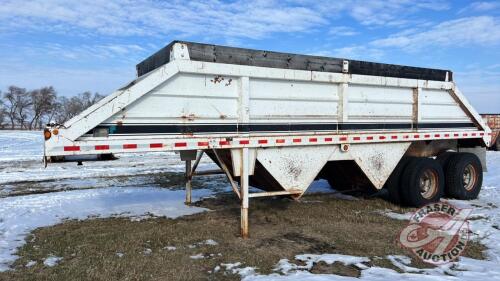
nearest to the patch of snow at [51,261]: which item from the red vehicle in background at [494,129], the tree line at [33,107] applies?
the red vehicle in background at [494,129]

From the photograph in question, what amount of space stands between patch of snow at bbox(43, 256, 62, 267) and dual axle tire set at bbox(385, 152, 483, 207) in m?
5.40

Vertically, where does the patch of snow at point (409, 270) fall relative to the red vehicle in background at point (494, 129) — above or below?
below

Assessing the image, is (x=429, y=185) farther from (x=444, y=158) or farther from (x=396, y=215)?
(x=396, y=215)

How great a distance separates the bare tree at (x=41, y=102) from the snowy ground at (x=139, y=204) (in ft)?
259

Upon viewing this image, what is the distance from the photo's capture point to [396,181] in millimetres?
7402

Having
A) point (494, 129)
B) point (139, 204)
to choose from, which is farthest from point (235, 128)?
point (494, 129)

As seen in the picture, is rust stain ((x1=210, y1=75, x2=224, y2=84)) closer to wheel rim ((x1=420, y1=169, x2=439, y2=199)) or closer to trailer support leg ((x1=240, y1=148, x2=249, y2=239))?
trailer support leg ((x1=240, y1=148, x2=249, y2=239))

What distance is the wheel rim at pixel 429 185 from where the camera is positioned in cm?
767

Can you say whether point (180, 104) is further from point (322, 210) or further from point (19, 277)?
point (322, 210)

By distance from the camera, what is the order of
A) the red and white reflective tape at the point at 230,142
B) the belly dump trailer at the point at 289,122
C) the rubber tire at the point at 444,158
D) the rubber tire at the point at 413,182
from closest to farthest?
the red and white reflective tape at the point at 230,142
the belly dump trailer at the point at 289,122
the rubber tire at the point at 413,182
the rubber tire at the point at 444,158

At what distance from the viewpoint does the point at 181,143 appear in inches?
203

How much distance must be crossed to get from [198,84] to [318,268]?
2572 mm

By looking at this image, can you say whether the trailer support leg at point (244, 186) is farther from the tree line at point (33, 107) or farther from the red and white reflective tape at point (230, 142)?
the tree line at point (33, 107)

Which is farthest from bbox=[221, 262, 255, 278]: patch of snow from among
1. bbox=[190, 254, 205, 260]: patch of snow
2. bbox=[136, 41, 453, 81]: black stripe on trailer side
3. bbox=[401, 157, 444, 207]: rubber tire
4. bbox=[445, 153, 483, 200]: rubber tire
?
bbox=[445, 153, 483, 200]: rubber tire
